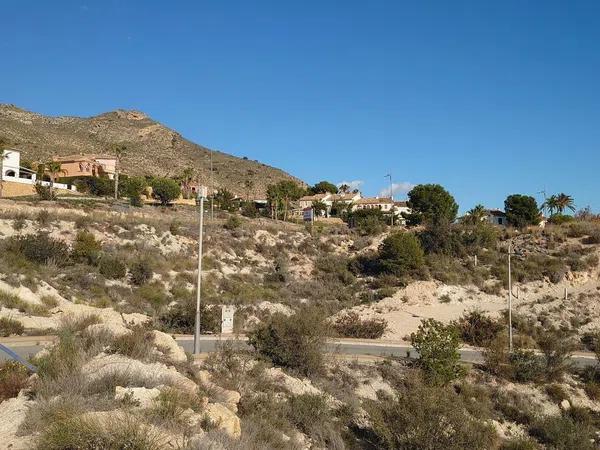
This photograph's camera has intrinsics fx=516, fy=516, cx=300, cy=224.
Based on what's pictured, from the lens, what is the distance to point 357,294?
1641 inches

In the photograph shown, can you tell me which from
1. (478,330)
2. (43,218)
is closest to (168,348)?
(478,330)

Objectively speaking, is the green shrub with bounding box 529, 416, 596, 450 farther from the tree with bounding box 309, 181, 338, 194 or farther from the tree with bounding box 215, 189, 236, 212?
the tree with bounding box 309, 181, 338, 194

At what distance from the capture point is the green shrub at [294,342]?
17.8 meters

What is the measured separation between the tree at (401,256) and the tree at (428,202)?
3155 centimetres

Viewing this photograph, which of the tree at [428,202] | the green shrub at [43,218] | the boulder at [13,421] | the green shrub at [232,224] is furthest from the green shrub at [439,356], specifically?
the tree at [428,202]

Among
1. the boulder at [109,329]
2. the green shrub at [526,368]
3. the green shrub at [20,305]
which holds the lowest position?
the green shrub at [526,368]

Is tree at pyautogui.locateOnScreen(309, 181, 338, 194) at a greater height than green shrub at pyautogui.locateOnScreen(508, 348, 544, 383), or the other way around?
tree at pyautogui.locateOnScreen(309, 181, 338, 194)

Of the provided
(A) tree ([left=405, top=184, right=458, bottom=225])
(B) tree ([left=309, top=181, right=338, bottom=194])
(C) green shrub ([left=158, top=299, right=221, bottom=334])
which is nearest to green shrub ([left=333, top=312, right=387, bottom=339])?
(C) green shrub ([left=158, top=299, right=221, bottom=334])

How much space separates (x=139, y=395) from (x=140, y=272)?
26.9 meters

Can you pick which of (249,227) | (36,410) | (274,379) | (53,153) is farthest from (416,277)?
(53,153)

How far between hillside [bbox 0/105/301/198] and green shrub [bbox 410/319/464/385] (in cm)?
8222

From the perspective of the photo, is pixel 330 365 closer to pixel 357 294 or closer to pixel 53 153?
pixel 357 294

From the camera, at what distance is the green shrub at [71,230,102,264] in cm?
3584

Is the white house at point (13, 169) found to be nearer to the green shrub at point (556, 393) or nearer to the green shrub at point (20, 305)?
the green shrub at point (20, 305)
